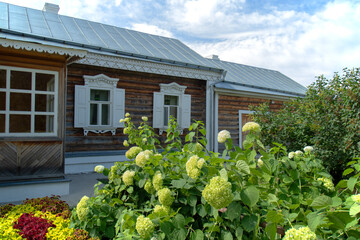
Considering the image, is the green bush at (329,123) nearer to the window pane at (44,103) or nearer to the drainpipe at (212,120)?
the drainpipe at (212,120)

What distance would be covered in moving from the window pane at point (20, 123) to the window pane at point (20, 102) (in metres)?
0.17

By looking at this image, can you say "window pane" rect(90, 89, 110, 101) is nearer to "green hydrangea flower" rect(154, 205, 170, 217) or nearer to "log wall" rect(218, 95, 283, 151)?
"log wall" rect(218, 95, 283, 151)

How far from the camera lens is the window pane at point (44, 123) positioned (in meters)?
5.64

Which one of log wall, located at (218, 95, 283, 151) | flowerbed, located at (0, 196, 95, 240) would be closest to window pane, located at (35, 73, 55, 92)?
flowerbed, located at (0, 196, 95, 240)

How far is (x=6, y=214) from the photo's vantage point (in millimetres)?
3121

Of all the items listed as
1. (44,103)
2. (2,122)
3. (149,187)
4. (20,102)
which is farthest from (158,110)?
(149,187)

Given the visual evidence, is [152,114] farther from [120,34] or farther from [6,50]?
[6,50]

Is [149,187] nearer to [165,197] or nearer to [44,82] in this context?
[165,197]

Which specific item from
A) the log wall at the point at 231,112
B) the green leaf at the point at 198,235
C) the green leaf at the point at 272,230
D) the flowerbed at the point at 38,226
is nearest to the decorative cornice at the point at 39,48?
the flowerbed at the point at 38,226

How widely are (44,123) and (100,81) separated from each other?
2853mm

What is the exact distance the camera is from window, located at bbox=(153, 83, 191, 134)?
30.3 feet

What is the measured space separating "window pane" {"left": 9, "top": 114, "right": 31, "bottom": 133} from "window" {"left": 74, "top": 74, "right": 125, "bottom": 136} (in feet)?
7.06

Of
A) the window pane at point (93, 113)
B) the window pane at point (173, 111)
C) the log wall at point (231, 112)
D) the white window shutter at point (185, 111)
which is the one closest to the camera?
the window pane at point (93, 113)

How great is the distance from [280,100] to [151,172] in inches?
481
